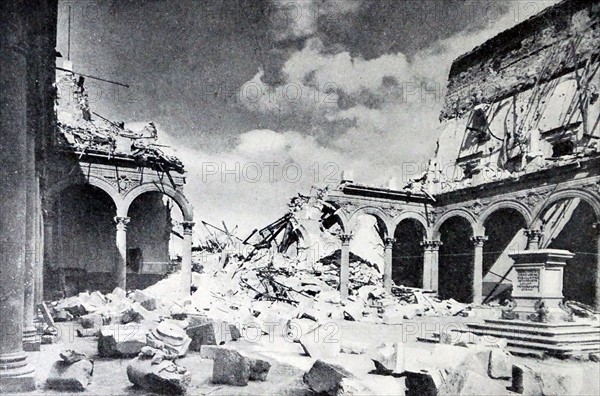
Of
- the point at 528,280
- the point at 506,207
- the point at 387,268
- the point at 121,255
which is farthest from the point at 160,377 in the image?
the point at 506,207

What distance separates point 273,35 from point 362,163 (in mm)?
9182

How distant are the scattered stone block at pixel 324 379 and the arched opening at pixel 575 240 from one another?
44.3 feet

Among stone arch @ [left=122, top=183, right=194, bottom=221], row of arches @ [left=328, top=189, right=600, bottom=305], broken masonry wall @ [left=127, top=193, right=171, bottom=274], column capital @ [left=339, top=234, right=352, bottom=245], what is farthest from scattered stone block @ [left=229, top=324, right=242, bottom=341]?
row of arches @ [left=328, top=189, right=600, bottom=305]

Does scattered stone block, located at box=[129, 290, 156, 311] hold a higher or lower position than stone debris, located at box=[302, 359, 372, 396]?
lower

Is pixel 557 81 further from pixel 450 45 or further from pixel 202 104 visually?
pixel 202 104

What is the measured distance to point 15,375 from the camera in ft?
16.6

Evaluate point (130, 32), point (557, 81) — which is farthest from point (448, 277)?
point (130, 32)

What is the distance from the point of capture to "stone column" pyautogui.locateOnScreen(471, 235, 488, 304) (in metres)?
18.2

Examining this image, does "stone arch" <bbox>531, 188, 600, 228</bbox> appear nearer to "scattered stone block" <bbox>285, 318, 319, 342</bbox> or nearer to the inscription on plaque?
the inscription on plaque

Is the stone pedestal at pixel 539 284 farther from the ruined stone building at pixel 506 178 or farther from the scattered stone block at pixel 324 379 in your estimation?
the scattered stone block at pixel 324 379

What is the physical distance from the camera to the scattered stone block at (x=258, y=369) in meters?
6.04

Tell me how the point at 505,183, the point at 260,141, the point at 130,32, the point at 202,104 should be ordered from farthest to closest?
the point at 505,183
the point at 260,141
the point at 202,104
the point at 130,32

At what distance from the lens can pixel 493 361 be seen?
6355 mm

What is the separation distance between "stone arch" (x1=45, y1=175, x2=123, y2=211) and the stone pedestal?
1221cm
